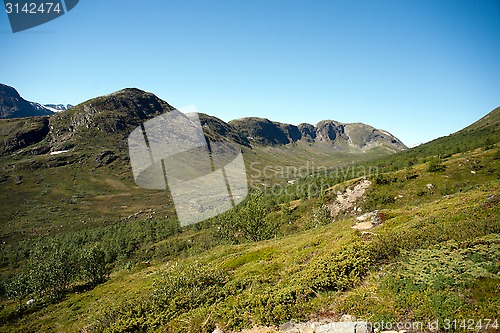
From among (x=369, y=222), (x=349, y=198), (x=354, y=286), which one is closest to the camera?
(x=354, y=286)

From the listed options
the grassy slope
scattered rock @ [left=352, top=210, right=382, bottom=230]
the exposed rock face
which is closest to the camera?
the grassy slope

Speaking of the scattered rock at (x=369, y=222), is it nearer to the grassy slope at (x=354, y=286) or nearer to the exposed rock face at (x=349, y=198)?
the grassy slope at (x=354, y=286)

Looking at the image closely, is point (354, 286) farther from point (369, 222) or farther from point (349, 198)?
point (349, 198)

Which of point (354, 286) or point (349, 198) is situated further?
point (349, 198)

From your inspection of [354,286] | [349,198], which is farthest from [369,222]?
[349,198]

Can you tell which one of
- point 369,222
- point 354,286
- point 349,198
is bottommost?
point 349,198

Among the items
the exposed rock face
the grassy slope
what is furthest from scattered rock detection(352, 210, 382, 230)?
the exposed rock face

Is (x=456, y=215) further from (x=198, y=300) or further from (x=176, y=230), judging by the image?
(x=176, y=230)

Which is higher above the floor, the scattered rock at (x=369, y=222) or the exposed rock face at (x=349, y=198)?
the scattered rock at (x=369, y=222)

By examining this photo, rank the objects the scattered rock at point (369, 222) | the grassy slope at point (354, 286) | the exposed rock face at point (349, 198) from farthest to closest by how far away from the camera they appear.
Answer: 1. the exposed rock face at point (349, 198)
2. the scattered rock at point (369, 222)
3. the grassy slope at point (354, 286)

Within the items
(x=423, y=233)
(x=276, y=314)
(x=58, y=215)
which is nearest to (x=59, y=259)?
(x=276, y=314)

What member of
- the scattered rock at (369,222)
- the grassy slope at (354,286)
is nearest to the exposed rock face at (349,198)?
the scattered rock at (369,222)

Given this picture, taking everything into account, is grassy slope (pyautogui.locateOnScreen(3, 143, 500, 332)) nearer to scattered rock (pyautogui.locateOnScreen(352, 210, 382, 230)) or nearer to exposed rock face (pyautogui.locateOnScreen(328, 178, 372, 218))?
scattered rock (pyautogui.locateOnScreen(352, 210, 382, 230))

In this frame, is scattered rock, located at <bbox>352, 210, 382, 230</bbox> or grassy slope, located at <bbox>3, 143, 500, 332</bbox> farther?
scattered rock, located at <bbox>352, 210, 382, 230</bbox>
